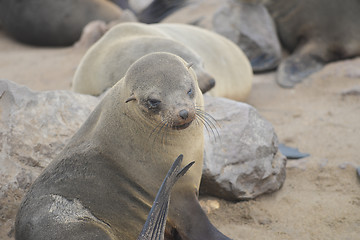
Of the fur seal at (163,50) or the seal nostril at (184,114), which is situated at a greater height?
the seal nostril at (184,114)

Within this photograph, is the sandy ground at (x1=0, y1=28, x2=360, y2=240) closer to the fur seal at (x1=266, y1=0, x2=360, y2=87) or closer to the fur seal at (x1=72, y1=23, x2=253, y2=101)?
the fur seal at (x1=266, y1=0, x2=360, y2=87)

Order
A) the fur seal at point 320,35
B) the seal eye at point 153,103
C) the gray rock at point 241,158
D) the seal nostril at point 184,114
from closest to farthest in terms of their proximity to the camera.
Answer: the seal nostril at point 184,114 < the seal eye at point 153,103 < the gray rock at point 241,158 < the fur seal at point 320,35

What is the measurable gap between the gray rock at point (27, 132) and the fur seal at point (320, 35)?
11.3ft

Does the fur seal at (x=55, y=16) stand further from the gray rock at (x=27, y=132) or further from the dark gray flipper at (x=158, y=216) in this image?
the dark gray flipper at (x=158, y=216)

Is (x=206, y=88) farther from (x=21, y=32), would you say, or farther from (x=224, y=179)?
(x=21, y=32)

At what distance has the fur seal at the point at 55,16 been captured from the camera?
837cm

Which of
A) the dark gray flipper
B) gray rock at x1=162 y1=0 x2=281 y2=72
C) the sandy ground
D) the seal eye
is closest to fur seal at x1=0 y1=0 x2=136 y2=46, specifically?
the sandy ground

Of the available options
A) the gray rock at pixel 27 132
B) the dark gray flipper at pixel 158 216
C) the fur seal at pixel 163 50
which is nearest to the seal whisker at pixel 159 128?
the dark gray flipper at pixel 158 216

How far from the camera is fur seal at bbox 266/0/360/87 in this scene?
6.56m

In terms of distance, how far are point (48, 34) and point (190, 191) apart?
6638 millimetres

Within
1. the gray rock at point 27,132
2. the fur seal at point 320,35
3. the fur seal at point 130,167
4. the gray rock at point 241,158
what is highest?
the fur seal at point 130,167

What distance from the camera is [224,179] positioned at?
11.0ft

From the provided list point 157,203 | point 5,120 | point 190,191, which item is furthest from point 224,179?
point 5,120

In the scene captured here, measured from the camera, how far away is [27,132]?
11.2ft
